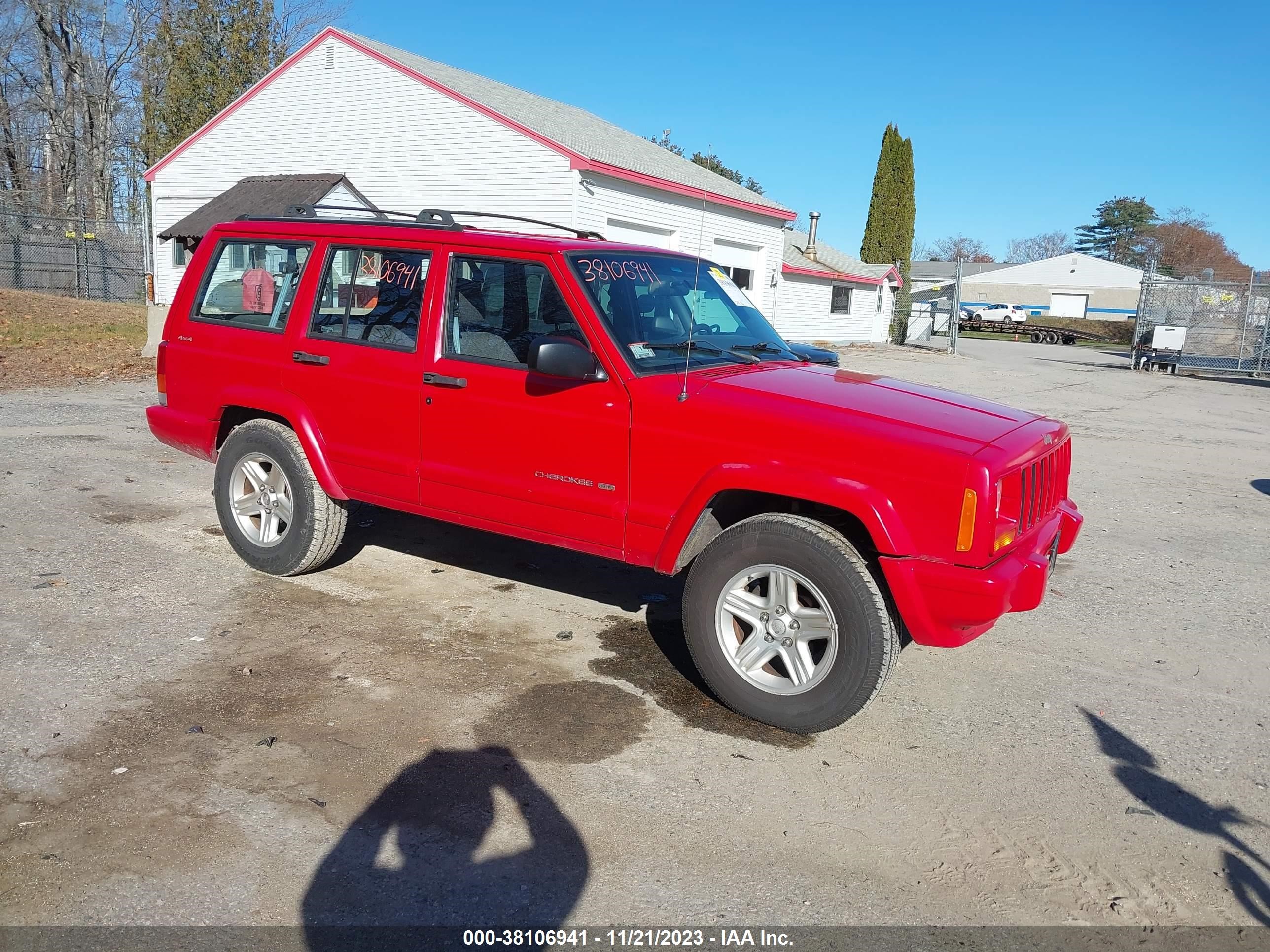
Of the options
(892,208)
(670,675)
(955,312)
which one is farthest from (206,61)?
(670,675)

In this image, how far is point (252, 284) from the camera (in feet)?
19.1

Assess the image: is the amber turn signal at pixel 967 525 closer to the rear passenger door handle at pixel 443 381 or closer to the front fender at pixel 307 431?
the rear passenger door handle at pixel 443 381

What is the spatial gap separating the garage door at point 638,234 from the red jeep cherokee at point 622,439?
49.6 feet

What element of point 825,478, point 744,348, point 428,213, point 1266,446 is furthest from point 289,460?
point 1266,446

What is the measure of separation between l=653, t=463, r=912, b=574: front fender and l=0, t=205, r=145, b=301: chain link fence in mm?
29139

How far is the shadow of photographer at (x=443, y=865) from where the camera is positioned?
9.35 feet

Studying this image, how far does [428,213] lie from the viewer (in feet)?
18.3

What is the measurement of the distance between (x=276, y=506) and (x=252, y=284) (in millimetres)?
1302

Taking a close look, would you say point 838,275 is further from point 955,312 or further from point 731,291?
point 731,291

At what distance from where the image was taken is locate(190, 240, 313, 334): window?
567 cm

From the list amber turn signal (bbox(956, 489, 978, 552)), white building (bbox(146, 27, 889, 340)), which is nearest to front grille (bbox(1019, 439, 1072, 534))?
amber turn signal (bbox(956, 489, 978, 552))

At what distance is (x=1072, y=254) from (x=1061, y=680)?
84308 mm

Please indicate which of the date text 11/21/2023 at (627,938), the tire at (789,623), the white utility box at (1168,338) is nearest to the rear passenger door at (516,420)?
the tire at (789,623)

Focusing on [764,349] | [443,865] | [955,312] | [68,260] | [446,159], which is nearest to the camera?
[443,865]
